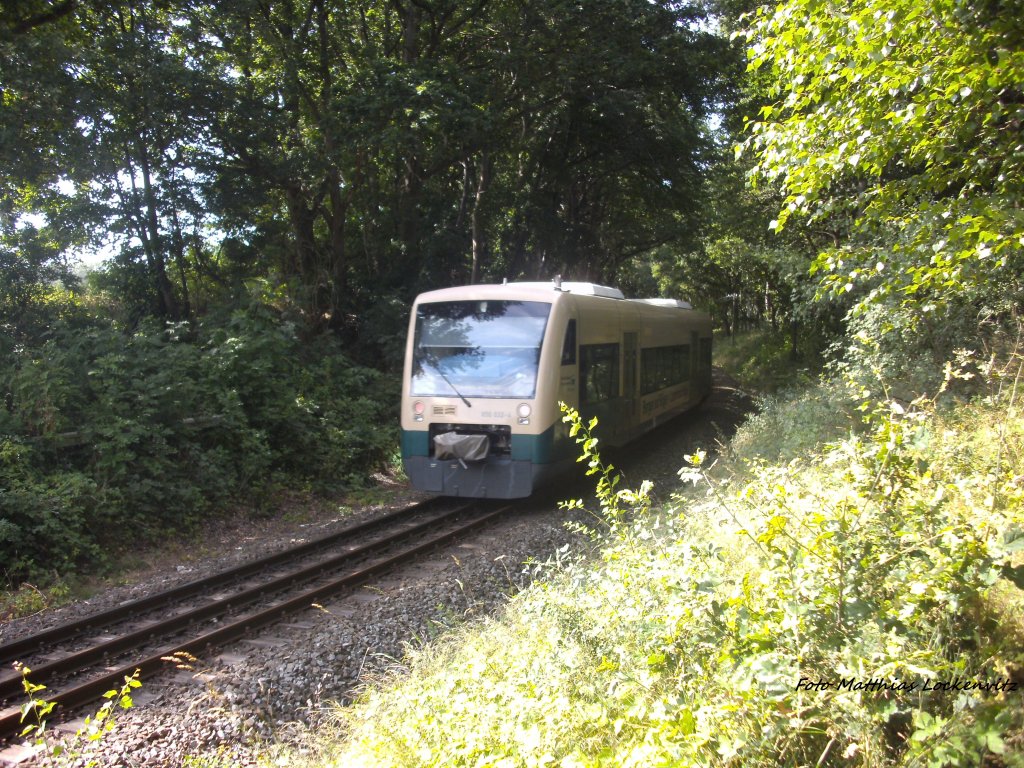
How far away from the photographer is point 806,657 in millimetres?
2725

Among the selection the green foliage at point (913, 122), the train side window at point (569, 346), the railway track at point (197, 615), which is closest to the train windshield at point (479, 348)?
the train side window at point (569, 346)

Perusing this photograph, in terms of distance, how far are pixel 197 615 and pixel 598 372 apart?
6.40m

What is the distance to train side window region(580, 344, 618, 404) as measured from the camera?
10.3 metres

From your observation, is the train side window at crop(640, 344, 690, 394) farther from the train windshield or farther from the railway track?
the railway track

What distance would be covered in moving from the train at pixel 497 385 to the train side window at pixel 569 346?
0.04ft

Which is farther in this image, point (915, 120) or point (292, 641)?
point (292, 641)

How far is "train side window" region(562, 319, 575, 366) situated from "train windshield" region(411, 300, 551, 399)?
36 cm

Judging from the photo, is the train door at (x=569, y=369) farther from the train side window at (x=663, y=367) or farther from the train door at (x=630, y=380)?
the train side window at (x=663, y=367)

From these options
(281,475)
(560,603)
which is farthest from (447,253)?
(560,603)

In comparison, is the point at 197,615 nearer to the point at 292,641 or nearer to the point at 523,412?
the point at 292,641

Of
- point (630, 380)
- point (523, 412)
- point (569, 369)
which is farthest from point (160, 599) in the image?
point (630, 380)

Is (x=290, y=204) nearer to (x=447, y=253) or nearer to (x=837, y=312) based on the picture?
(x=447, y=253)

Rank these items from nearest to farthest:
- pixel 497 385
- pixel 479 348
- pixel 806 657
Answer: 1. pixel 806 657
2. pixel 497 385
3. pixel 479 348

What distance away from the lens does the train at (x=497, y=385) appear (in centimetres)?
928
